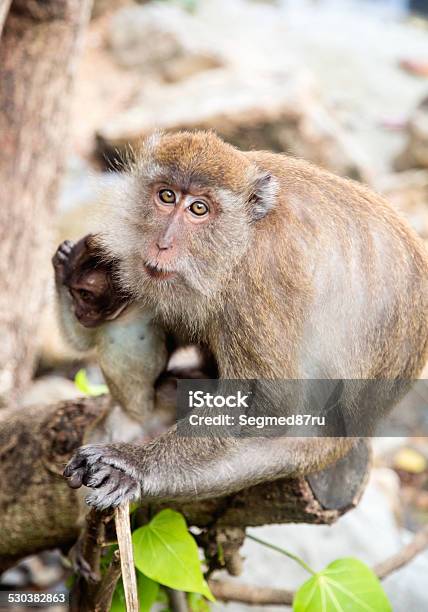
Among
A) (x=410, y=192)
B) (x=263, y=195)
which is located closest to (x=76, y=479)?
(x=263, y=195)

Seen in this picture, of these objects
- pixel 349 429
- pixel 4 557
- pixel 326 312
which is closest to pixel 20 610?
pixel 4 557

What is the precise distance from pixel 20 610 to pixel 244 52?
12196 mm

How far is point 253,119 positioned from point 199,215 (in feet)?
25.0

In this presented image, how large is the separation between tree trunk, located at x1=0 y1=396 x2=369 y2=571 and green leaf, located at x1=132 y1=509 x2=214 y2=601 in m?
0.28

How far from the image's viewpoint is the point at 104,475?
9.82 ft

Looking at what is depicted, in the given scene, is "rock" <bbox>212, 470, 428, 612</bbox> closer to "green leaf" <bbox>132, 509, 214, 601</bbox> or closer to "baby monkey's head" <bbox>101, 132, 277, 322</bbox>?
"green leaf" <bbox>132, 509, 214, 601</bbox>

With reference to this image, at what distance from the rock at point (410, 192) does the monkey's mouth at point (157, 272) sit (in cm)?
831

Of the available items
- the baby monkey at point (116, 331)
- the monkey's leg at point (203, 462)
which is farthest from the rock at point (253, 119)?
the monkey's leg at point (203, 462)

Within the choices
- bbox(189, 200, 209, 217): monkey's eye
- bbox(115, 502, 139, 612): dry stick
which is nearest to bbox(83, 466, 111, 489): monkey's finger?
bbox(115, 502, 139, 612): dry stick

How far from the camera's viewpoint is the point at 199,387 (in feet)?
11.8

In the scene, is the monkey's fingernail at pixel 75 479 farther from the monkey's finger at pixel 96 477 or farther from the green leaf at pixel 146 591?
the green leaf at pixel 146 591

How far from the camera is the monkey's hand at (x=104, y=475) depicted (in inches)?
116

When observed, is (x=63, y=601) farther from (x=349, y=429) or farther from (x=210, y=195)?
(x=210, y=195)

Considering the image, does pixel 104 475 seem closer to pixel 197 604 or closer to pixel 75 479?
pixel 75 479
